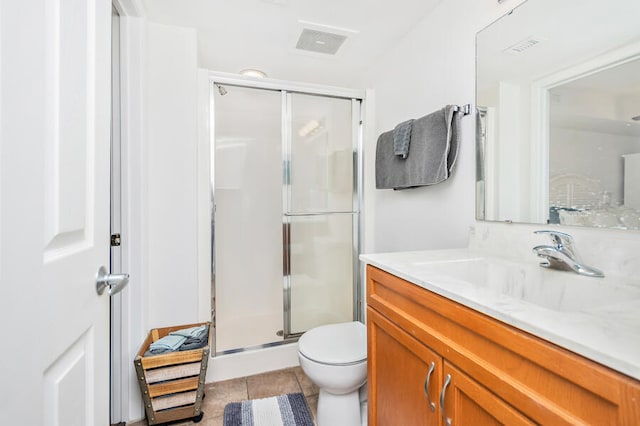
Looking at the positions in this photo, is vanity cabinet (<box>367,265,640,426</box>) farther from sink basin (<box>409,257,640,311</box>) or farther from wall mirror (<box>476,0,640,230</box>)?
wall mirror (<box>476,0,640,230</box>)

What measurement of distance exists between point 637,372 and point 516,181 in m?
1.00

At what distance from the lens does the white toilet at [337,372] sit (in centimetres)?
136

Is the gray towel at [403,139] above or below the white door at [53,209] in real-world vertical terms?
above

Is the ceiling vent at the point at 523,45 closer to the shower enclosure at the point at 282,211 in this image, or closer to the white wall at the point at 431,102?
the white wall at the point at 431,102

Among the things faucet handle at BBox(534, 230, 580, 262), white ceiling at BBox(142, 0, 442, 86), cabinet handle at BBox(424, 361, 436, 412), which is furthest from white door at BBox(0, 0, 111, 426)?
faucet handle at BBox(534, 230, 580, 262)

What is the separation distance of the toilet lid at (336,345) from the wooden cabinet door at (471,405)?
660 millimetres

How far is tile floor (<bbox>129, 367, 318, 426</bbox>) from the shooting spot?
1.62 metres

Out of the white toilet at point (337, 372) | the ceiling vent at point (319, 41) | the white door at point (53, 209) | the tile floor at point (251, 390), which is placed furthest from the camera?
the ceiling vent at point (319, 41)

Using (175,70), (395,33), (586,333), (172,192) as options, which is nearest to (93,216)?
(586,333)

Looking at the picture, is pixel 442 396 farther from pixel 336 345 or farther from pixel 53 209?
pixel 53 209

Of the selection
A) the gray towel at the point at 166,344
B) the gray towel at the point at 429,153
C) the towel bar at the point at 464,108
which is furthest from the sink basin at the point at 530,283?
the gray towel at the point at 166,344

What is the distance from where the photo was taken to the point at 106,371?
2.49 ft

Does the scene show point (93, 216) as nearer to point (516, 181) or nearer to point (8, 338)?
point (8, 338)

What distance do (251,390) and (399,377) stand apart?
120 cm
